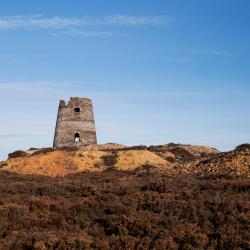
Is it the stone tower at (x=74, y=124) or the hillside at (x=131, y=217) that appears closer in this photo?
the hillside at (x=131, y=217)

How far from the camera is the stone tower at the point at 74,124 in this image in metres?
51.3

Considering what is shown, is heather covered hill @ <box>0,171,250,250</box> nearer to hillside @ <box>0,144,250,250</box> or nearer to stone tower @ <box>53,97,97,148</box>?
hillside @ <box>0,144,250,250</box>

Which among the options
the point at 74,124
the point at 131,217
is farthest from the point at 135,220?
the point at 74,124

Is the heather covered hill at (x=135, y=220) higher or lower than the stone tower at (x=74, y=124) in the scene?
lower

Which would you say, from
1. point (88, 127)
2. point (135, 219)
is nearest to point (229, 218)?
point (135, 219)

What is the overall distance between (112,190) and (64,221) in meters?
4.53

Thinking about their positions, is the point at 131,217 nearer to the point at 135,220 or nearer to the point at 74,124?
the point at 135,220

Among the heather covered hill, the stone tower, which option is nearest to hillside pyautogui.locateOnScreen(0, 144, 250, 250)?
the heather covered hill

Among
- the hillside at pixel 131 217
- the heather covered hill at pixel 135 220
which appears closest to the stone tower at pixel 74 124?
the hillside at pixel 131 217

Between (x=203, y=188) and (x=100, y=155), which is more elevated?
(x=100, y=155)

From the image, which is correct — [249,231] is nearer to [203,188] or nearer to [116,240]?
[116,240]

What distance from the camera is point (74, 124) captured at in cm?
5141

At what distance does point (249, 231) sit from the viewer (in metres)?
11.0

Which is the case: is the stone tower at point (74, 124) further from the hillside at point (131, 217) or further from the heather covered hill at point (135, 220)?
the heather covered hill at point (135, 220)
